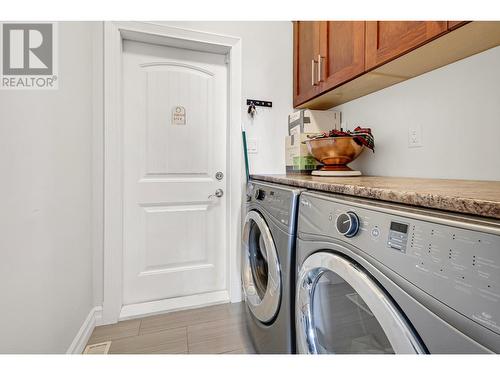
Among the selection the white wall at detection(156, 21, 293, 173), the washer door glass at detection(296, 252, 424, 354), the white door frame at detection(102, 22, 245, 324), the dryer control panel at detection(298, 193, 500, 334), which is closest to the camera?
the dryer control panel at detection(298, 193, 500, 334)

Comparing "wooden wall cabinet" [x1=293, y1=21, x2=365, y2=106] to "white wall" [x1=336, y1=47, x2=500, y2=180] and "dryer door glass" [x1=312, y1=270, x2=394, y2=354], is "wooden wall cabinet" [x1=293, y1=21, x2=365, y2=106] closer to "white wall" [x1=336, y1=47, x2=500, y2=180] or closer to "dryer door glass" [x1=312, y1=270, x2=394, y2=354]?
"white wall" [x1=336, y1=47, x2=500, y2=180]

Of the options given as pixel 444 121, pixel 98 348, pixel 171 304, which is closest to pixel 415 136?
pixel 444 121

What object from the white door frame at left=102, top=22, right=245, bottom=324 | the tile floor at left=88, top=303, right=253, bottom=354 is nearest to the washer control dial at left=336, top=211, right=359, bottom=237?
the tile floor at left=88, top=303, right=253, bottom=354

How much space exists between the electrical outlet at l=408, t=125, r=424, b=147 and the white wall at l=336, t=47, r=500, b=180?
0.02 metres

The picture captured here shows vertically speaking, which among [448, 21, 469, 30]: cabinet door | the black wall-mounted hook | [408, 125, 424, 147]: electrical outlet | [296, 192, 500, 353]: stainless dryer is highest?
the black wall-mounted hook

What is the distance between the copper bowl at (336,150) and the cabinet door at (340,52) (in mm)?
352

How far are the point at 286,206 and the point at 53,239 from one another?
3.27 feet

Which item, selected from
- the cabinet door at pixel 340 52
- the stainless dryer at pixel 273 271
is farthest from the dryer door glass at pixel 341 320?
the cabinet door at pixel 340 52

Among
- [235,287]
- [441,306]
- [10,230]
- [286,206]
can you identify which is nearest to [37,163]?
[10,230]

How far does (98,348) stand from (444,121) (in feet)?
7.09

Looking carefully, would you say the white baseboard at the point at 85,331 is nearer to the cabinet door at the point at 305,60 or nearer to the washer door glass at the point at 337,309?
the washer door glass at the point at 337,309

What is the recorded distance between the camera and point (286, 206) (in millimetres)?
962

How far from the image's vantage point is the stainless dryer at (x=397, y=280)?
1.25 feet

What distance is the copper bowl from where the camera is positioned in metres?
1.32
